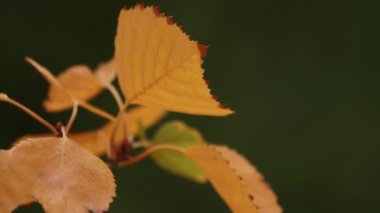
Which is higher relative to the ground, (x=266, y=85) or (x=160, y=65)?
(x=160, y=65)

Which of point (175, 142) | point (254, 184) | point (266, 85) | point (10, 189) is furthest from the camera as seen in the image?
point (266, 85)

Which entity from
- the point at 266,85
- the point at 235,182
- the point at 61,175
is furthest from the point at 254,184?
the point at 266,85

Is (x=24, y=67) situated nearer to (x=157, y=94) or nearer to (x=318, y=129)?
(x=318, y=129)

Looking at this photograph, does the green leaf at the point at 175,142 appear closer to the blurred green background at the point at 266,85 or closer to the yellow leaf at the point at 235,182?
the yellow leaf at the point at 235,182

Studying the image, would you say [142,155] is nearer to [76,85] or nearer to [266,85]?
[76,85]

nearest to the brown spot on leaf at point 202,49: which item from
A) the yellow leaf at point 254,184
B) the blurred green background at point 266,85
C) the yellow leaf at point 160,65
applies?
the yellow leaf at point 160,65

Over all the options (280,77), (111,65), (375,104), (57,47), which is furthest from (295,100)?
(111,65)

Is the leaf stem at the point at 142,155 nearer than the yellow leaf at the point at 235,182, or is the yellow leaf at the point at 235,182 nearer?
the yellow leaf at the point at 235,182
